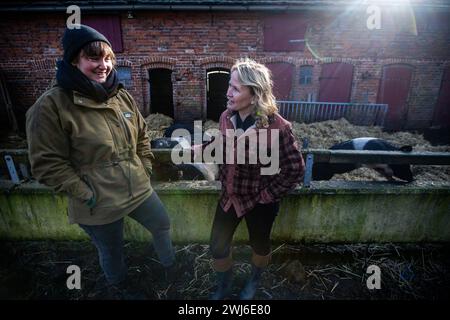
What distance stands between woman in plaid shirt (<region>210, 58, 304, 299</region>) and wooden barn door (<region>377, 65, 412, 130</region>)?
10804 millimetres

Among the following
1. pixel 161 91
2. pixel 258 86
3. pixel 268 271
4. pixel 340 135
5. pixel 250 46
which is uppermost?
pixel 250 46

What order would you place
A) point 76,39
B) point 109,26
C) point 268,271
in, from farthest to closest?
1. point 109,26
2. point 268,271
3. point 76,39

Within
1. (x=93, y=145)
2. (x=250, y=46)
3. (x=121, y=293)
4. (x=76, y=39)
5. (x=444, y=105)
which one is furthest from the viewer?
(x=444, y=105)

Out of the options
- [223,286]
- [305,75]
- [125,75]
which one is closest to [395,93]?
[305,75]

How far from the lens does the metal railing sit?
33.5 feet

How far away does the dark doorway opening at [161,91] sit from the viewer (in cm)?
1027

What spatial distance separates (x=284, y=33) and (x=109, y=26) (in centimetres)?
656

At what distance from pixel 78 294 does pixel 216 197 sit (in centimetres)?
→ 170

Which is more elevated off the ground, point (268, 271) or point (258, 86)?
point (258, 86)

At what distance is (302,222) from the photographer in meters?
2.97

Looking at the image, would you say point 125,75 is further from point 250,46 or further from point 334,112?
point 334,112

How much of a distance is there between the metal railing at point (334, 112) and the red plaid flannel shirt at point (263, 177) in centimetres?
868

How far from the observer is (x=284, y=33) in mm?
9602

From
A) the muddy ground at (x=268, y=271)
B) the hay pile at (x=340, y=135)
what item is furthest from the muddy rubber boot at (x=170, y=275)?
the hay pile at (x=340, y=135)
